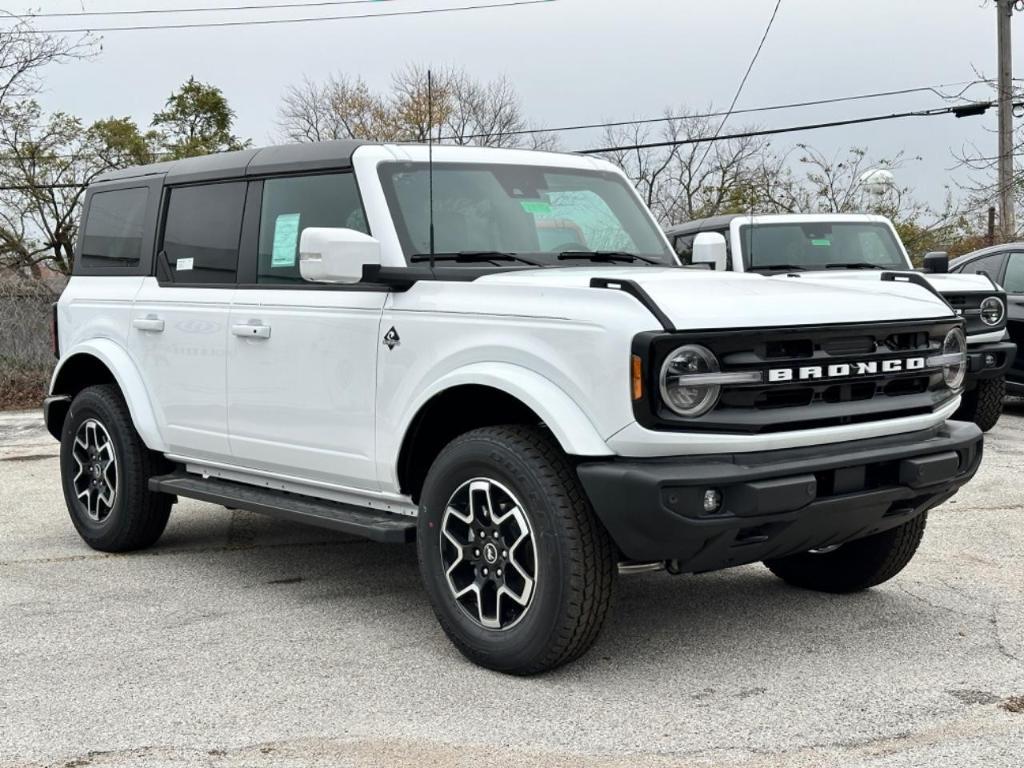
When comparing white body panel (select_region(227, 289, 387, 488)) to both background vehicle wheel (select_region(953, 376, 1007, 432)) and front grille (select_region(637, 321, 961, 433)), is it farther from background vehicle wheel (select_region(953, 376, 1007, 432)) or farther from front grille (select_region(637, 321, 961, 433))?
background vehicle wheel (select_region(953, 376, 1007, 432))

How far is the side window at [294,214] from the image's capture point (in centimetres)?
537

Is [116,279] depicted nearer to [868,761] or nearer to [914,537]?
[914,537]

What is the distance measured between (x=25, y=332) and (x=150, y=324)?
12.5 meters

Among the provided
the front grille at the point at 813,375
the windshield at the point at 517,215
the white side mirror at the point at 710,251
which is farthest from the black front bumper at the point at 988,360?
the front grille at the point at 813,375

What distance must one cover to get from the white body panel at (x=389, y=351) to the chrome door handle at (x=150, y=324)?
0.02 metres

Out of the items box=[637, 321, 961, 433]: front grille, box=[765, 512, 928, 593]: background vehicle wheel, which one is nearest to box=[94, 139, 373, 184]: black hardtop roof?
box=[637, 321, 961, 433]: front grille

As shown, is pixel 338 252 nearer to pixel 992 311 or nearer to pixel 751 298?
pixel 751 298

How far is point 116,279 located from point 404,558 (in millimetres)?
2141

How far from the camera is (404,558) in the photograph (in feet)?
21.4

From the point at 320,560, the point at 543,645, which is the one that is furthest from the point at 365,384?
the point at 320,560

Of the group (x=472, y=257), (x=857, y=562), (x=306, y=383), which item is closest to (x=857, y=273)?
(x=857, y=562)

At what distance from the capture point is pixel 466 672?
15.0ft

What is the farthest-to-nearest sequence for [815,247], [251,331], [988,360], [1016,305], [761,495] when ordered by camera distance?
[1016,305]
[815,247]
[988,360]
[251,331]
[761,495]

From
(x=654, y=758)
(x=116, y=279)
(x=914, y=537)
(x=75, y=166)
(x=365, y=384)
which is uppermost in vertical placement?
(x=75, y=166)
